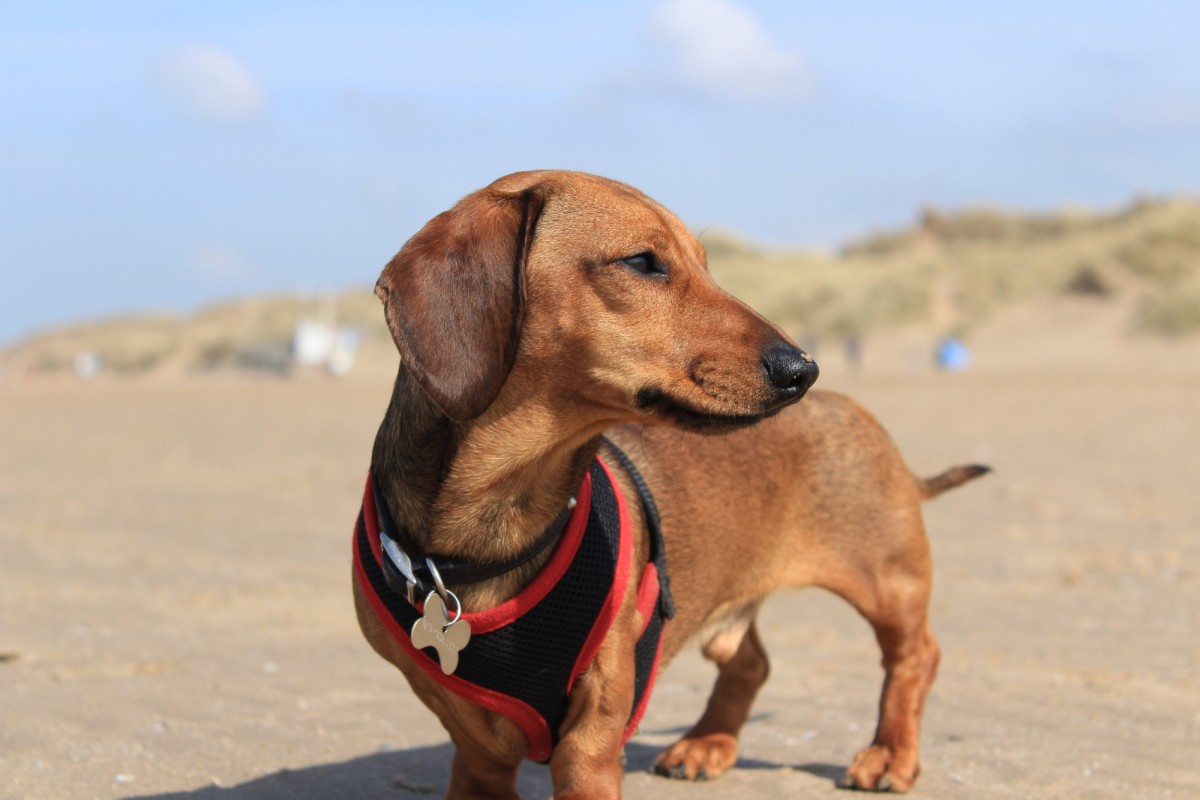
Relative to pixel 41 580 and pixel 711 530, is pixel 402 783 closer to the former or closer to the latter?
pixel 711 530

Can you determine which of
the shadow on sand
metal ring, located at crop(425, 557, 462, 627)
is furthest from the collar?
the shadow on sand

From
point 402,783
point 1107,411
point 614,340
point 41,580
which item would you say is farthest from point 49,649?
point 1107,411

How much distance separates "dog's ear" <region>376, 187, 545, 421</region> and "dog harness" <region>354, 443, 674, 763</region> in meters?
0.48

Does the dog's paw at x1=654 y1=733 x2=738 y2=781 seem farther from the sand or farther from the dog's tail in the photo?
the dog's tail

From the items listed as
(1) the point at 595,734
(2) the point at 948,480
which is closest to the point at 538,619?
(1) the point at 595,734

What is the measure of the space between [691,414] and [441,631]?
2.59ft

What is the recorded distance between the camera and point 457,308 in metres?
3.20

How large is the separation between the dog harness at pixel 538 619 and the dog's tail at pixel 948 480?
2.06 meters

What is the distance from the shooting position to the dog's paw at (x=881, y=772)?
455cm

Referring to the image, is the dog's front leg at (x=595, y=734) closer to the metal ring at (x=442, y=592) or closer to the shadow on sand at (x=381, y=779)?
the metal ring at (x=442, y=592)

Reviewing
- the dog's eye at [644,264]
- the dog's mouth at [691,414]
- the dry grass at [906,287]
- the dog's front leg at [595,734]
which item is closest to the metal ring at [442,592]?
the dog's front leg at [595,734]

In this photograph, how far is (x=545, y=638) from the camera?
135 inches

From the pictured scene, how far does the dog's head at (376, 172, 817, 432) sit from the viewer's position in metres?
3.18

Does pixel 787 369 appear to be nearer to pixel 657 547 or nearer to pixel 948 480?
pixel 657 547
